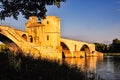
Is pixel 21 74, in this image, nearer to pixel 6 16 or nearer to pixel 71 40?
pixel 6 16

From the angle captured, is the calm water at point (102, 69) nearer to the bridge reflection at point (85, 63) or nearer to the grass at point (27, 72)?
the bridge reflection at point (85, 63)

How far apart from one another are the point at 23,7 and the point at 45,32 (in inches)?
2114

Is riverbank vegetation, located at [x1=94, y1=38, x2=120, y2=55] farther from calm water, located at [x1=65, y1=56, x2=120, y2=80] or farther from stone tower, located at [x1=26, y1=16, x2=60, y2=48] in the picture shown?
calm water, located at [x1=65, y1=56, x2=120, y2=80]

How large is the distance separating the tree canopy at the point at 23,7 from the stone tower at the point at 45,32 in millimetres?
52677

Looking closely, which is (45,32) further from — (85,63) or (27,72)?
(27,72)

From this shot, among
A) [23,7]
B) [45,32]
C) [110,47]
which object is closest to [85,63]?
[45,32]

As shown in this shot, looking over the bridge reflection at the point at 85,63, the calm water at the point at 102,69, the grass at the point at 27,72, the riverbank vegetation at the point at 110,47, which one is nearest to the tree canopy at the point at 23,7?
the grass at the point at 27,72

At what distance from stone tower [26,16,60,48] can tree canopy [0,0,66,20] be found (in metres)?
52.7

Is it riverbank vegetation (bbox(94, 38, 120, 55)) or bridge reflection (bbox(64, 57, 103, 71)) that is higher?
riverbank vegetation (bbox(94, 38, 120, 55))

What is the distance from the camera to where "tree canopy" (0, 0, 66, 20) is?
1015 centimetres

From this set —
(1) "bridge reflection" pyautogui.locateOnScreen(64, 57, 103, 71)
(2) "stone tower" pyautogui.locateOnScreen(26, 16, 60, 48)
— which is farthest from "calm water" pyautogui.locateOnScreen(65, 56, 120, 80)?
(2) "stone tower" pyautogui.locateOnScreen(26, 16, 60, 48)

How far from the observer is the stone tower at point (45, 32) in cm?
6359

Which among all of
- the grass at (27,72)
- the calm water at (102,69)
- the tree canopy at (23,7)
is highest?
the tree canopy at (23,7)

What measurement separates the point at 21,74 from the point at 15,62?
2.49ft
